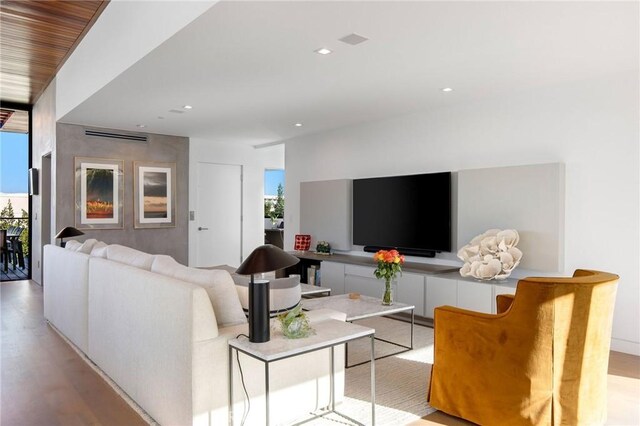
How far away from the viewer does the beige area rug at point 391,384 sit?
9.17 feet

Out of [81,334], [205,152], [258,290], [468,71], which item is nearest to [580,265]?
[468,71]

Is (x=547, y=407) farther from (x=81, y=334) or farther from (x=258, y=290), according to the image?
(x=81, y=334)

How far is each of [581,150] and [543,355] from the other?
8.69 ft

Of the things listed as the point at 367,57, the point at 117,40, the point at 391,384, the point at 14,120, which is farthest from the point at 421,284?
the point at 14,120

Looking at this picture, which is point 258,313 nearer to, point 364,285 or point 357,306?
point 357,306

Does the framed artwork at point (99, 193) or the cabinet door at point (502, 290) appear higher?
the framed artwork at point (99, 193)

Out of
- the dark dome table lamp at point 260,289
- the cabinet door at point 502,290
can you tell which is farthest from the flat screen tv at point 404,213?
the dark dome table lamp at point 260,289

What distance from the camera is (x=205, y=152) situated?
8258 mm

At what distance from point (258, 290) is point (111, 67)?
314cm

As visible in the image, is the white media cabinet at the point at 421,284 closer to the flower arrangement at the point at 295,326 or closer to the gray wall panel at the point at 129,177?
the flower arrangement at the point at 295,326

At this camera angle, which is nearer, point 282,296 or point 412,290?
point 282,296

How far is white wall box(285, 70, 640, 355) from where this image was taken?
13.2 feet

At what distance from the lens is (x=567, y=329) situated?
7.76ft

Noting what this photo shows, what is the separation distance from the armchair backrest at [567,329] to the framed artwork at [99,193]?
628 centimetres
